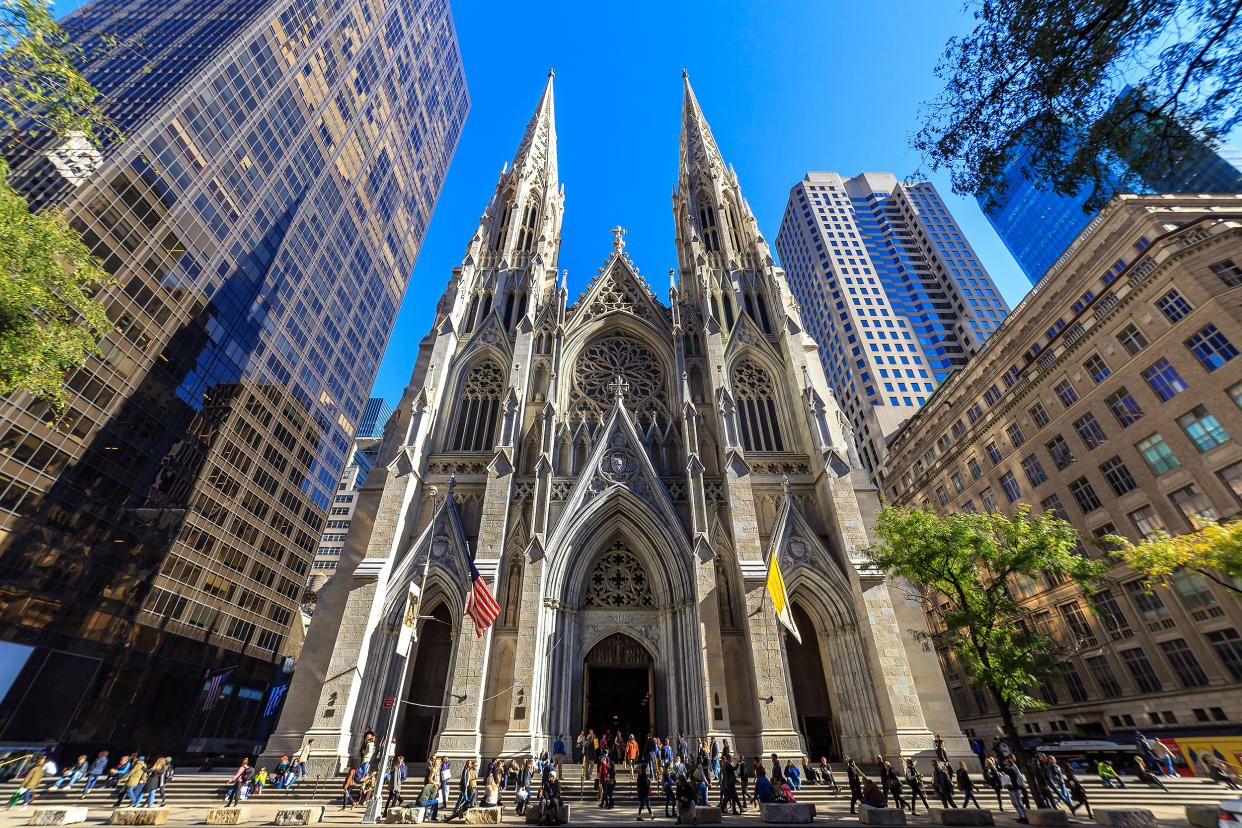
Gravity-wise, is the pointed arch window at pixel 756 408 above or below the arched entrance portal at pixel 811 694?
above

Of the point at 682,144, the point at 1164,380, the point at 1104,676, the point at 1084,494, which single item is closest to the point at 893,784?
the point at 1104,676

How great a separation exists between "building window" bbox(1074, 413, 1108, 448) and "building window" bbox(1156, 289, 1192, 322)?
6.23 m

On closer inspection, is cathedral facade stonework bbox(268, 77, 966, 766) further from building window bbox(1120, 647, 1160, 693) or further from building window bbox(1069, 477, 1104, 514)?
building window bbox(1069, 477, 1104, 514)

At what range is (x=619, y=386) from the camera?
84.6 feet

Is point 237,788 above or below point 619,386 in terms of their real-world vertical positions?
below

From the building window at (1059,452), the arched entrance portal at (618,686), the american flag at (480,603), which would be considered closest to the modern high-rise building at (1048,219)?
the building window at (1059,452)

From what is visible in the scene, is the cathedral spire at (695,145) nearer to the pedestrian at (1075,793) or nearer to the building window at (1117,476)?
the building window at (1117,476)

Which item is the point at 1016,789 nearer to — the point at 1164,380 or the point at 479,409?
the point at 1164,380

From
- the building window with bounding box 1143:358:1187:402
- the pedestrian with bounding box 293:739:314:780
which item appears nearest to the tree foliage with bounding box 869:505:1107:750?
the building window with bounding box 1143:358:1187:402

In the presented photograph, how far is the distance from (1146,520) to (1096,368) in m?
8.66

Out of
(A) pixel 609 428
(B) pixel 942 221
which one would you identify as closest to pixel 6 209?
(A) pixel 609 428

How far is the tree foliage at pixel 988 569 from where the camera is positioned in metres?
14.3

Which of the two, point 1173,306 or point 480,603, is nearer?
point 480,603

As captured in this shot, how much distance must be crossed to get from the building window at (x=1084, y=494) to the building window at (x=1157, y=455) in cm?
351
